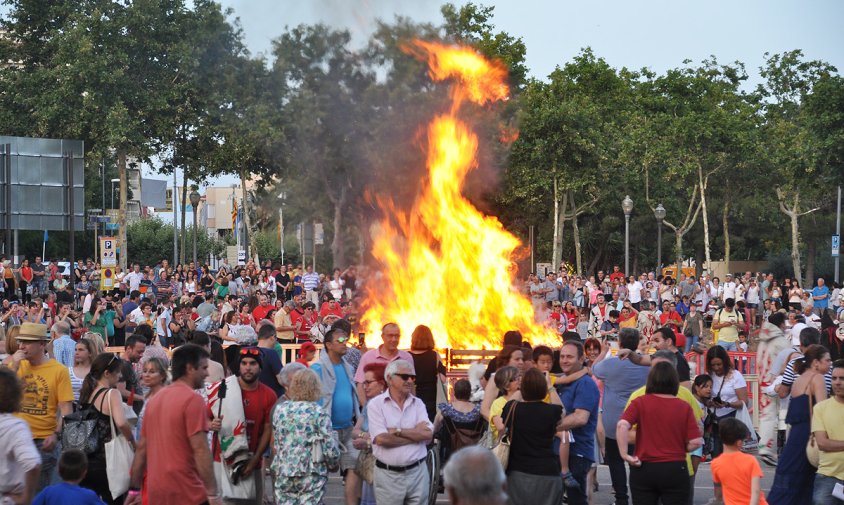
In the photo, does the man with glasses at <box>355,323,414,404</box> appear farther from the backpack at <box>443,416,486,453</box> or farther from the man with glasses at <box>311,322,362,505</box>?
the backpack at <box>443,416,486,453</box>

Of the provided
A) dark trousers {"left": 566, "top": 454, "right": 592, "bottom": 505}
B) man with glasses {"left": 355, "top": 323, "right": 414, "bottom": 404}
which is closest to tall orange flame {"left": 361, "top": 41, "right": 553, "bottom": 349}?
man with glasses {"left": 355, "top": 323, "right": 414, "bottom": 404}

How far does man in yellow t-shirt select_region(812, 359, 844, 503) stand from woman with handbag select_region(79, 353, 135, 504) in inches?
190

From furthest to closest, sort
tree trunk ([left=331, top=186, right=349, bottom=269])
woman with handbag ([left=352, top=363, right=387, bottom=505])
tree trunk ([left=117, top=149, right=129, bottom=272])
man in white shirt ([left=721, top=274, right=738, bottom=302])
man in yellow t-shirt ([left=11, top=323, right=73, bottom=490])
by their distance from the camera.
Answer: tree trunk ([left=117, top=149, right=129, bottom=272]) → tree trunk ([left=331, top=186, right=349, bottom=269]) → man in white shirt ([left=721, top=274, right=738, bottom=302]) → woman with handbag ([left=352, top=363, right=387, bottom=505]) → man in yellow t-shirt ([left=11, top=323, right=73, bottom=490])

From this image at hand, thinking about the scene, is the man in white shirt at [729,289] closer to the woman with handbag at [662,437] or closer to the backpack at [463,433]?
the backpack at [463,433]

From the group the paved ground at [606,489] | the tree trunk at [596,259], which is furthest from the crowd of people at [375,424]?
the tree trunk at [596,259]

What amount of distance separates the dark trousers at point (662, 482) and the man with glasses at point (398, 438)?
1532 mm

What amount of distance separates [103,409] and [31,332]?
824 mm

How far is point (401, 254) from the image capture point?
2131cm

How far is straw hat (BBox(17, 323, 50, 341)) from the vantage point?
29.3 ft

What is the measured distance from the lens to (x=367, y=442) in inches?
367

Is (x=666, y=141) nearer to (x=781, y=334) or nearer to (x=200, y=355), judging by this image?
(x=781, y=334)

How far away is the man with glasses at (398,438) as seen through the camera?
8812mm

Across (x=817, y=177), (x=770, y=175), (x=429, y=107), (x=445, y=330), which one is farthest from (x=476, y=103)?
(x=770, y=175)

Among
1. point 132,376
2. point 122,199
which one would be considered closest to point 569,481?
point 132,376
